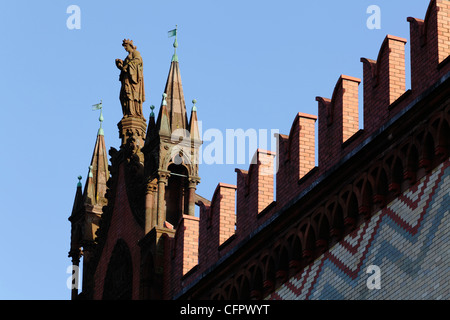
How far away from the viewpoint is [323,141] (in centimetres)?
3183

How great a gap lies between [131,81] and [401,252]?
16618mm

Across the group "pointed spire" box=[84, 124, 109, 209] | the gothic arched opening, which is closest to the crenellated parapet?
the gothic arched opening

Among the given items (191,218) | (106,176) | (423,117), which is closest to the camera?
(423,117)

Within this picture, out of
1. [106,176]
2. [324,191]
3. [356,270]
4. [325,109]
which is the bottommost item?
[356,270]

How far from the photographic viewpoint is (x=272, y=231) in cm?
3266

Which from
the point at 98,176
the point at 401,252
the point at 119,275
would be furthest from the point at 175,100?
the point at 401,252

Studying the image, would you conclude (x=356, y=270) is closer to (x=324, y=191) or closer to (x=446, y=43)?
(x=324, y=191)

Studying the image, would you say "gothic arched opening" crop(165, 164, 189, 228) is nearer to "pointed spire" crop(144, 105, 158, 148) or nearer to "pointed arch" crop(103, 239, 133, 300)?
"pointed spire" crop(144, 105, 158, 148)

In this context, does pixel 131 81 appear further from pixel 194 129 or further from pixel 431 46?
pixel 431 46

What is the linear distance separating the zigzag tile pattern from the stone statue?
44.7 ft

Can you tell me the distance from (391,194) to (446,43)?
2977mm

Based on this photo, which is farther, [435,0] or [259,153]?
[259,153]

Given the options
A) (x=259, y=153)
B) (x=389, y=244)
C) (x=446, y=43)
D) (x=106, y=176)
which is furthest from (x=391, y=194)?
(x=106, y=176)

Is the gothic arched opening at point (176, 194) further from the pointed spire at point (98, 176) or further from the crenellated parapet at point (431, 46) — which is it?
the crenellated parapet at point (431, 46)
